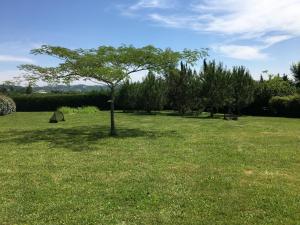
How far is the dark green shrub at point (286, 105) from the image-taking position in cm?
2988

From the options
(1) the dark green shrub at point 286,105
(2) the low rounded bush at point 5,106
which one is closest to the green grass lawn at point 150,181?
(1) the dark green shrub at point 286,105

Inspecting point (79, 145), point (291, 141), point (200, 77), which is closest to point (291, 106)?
point (200, 77)

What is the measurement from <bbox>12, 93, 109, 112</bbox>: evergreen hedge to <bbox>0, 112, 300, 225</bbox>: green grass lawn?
86.5 ft

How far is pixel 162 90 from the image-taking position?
3216cm

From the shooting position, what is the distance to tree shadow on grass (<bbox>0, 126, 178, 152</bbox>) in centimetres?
1349

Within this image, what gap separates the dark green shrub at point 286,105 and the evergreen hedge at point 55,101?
654 inches

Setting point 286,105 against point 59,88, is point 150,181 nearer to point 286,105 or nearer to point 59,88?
point 59,88

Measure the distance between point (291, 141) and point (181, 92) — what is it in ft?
57.0

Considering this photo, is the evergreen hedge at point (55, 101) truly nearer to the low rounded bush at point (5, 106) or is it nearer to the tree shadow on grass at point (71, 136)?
the low rounded bush at point (5, 106)

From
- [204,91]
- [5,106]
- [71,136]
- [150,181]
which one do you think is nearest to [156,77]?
[204,91]

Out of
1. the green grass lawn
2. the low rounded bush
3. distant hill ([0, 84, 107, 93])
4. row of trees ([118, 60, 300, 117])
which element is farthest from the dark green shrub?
the low rounded bush

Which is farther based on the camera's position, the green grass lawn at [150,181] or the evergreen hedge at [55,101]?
the evergreen hedge at [55,101]

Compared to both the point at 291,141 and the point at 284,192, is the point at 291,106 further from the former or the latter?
the point at 284,192

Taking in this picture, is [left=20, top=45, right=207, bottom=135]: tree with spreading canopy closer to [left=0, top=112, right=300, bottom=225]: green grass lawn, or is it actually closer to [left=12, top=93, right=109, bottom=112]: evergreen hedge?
[left=0, top=112, right=300, bottom=225]: green grass lawn
